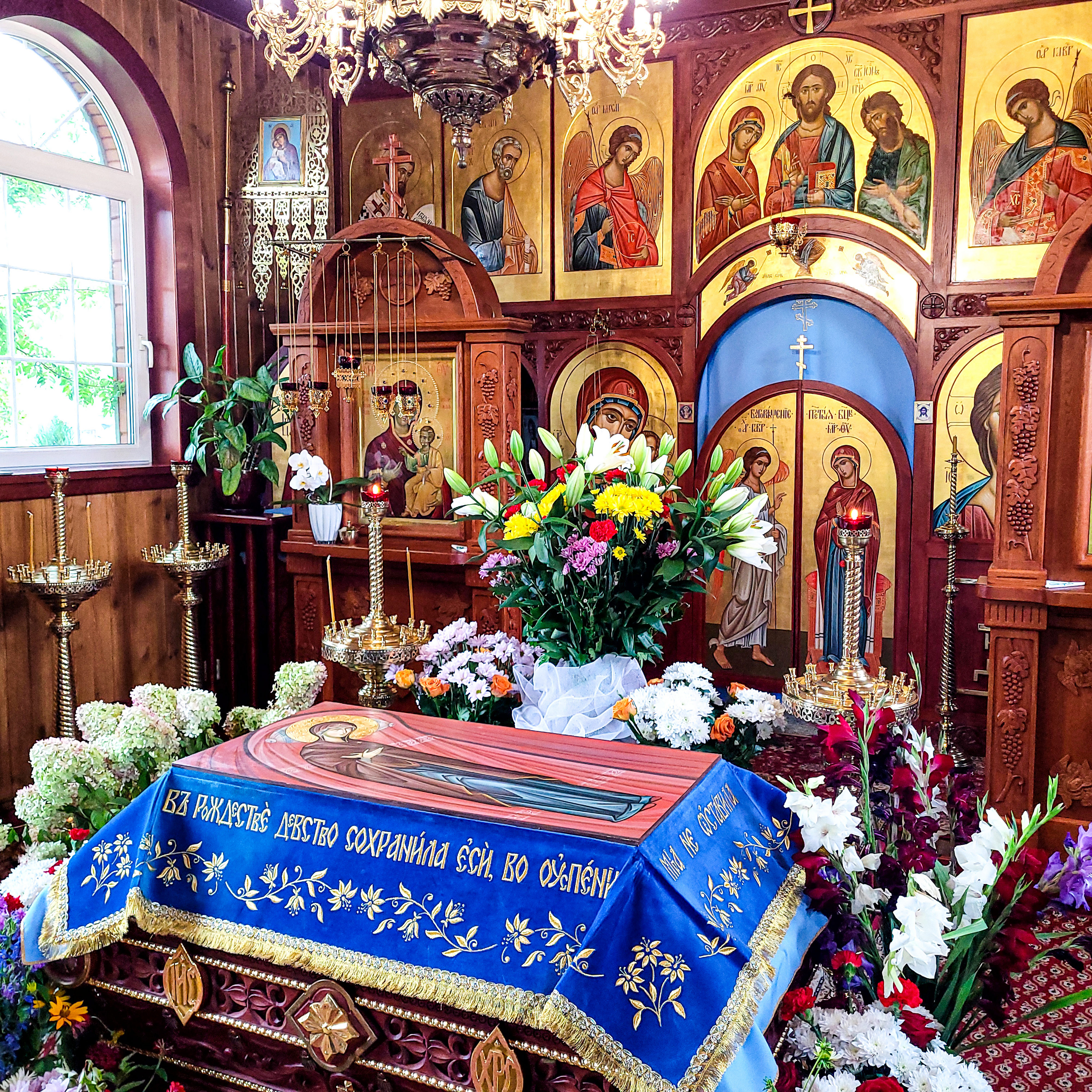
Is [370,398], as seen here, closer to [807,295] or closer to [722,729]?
[807,295]

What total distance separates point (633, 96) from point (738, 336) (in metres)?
1.66

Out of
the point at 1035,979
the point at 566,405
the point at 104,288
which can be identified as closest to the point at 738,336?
the point at 566,405

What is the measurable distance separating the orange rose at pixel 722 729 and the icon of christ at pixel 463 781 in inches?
29.8

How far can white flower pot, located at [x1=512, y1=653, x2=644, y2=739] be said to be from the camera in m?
3.06

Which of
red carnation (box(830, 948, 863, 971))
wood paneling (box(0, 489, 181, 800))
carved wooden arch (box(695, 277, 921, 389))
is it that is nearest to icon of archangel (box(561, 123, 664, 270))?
carved wooden arch (box(695, 277, 921, 389))

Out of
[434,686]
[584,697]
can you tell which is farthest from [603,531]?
[434,686]

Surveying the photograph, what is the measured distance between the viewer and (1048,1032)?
106 inches

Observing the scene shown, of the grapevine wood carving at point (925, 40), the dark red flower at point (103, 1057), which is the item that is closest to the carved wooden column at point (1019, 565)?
the grapevine wood carving at point (925, 40)

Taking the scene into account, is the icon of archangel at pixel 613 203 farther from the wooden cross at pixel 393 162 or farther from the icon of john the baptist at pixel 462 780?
the icon of john the baptist at pixel 462 780

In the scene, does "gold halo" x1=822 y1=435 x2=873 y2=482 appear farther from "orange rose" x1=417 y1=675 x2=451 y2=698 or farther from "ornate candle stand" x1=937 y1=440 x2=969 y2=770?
"orange rose" x1=417 y1=675 x2=451 y2=698

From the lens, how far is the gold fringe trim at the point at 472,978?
6.07 feet

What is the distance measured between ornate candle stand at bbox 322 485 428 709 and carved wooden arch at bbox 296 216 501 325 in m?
1.79

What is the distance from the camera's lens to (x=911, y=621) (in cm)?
616

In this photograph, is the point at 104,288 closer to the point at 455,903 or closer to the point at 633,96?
the point at 633,96
